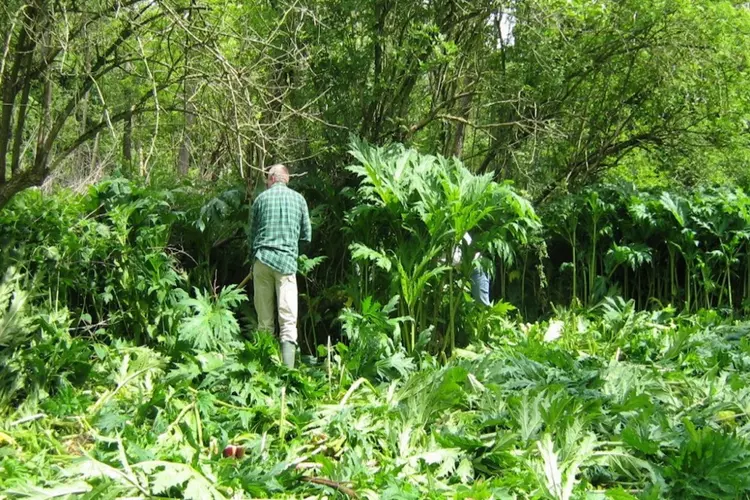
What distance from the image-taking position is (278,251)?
694 centimetres

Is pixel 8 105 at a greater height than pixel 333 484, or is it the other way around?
pixel 8 105

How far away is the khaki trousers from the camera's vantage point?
23.1 feet

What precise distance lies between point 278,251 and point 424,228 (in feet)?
4.85

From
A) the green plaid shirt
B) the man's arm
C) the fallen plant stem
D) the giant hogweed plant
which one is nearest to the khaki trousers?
the green plaid shirt

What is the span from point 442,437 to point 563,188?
20.6 feet

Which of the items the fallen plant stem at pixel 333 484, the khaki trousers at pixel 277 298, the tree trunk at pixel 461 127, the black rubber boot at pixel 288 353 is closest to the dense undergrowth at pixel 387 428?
the fallen plant stem at pixel 333 484

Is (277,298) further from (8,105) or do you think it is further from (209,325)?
(8,105)

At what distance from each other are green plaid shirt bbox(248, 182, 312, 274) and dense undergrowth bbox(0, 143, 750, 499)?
0.43 metres

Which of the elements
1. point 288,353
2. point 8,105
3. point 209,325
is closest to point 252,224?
point 209,325

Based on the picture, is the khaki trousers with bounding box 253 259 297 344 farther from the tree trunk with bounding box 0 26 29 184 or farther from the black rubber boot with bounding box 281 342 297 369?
the tree trunk with bounding box 0 26 29 184

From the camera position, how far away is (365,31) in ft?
26.5

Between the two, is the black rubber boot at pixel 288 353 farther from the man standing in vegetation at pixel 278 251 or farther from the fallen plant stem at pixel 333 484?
the fallen plant stem at pixel 333 484

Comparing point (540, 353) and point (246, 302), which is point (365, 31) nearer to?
point (246, 302)

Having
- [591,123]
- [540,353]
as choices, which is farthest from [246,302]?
[591,123]
